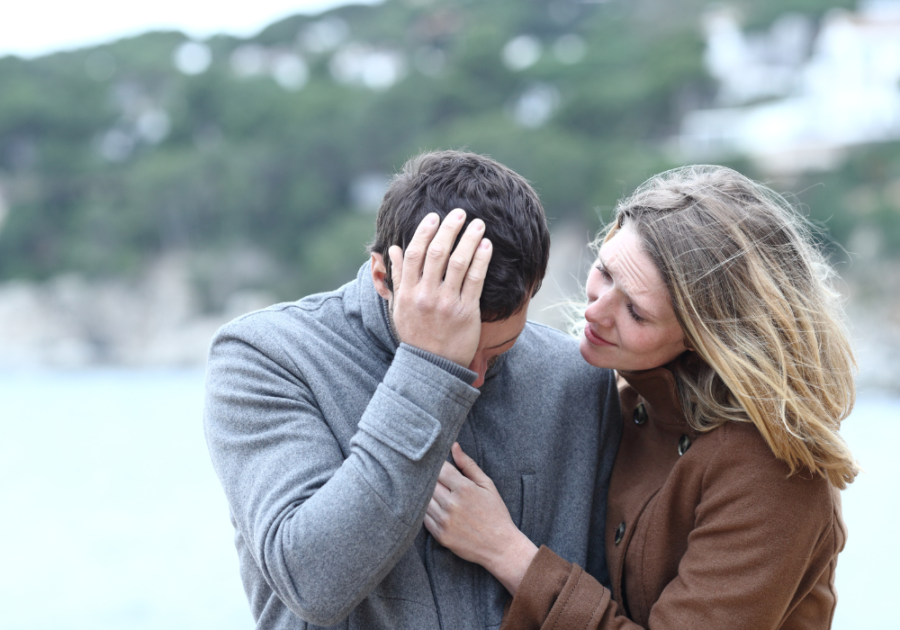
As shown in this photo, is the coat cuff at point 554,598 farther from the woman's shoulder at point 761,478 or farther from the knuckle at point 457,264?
the knuckle at point 457,264

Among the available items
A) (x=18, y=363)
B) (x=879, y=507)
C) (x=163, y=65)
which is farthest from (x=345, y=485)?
(x=163, y=65)

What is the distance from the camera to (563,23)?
5303cm

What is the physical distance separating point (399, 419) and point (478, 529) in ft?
1.30

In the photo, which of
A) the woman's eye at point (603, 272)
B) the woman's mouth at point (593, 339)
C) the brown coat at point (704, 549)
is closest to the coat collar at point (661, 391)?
the brown coat at point (704, 549)

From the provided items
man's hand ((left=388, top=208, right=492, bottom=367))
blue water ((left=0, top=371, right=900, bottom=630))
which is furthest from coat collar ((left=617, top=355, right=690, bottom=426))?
blue water ((left=0, top=371, right=900, bottom=630))

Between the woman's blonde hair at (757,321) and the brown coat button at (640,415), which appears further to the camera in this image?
the brown coat button at (640,415)

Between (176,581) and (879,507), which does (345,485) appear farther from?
(879,507)

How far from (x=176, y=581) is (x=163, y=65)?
36.1m

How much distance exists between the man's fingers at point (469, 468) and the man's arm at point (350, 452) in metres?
0.29

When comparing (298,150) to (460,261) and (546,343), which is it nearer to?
(546,343)

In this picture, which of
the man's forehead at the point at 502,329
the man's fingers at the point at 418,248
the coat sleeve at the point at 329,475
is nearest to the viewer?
the coat sleeve at the point at 329,475

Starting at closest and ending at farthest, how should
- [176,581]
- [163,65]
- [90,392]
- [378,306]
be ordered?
[378,306], [176,581], [90,392], [163,65]

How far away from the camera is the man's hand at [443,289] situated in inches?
63.2

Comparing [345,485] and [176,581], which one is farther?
[176,581]
